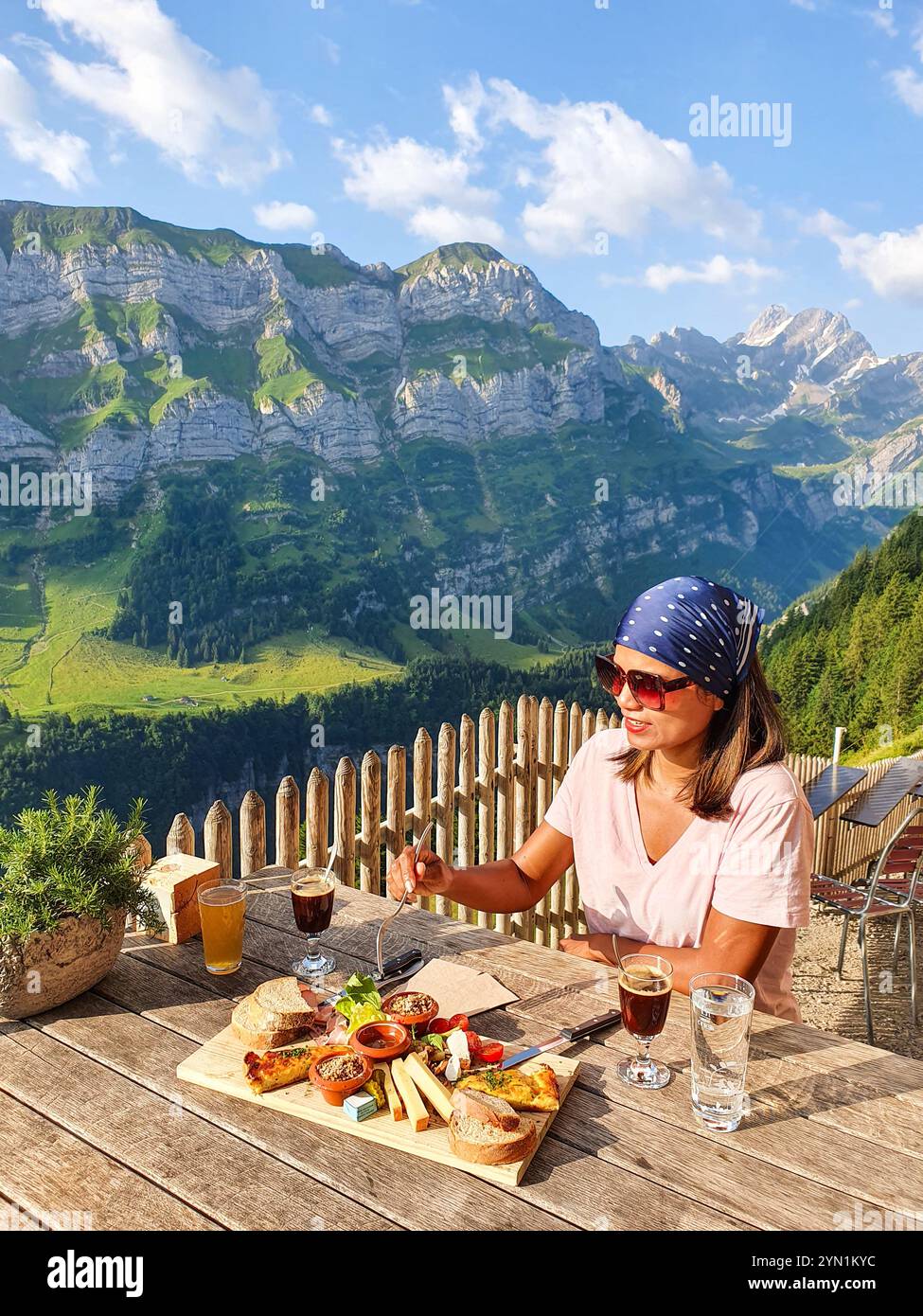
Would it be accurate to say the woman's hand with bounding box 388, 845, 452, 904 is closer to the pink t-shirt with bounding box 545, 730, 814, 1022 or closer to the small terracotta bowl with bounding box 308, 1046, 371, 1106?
the pink t-shirt with bounding box 545, 730, 814, 1022

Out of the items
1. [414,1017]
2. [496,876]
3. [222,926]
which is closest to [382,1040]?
[414,1017]

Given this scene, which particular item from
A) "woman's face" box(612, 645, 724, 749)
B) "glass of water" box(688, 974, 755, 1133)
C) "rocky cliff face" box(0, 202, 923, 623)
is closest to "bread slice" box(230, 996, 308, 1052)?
"glass of water" box(688, 974, 755, 1133)

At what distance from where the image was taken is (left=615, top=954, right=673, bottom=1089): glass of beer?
70.9 inches

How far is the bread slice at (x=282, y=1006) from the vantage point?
1900 millimetres

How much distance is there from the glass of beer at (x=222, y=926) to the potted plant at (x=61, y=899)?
18 centimetres

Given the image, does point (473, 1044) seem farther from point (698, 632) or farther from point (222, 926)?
point (698, 632)

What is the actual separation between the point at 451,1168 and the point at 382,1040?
34cm

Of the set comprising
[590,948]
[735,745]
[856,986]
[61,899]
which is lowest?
[856,986]

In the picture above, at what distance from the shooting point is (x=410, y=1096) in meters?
1.65

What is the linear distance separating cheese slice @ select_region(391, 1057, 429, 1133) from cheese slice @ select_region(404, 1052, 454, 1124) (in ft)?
0.04

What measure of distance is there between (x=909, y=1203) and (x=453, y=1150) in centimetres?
79

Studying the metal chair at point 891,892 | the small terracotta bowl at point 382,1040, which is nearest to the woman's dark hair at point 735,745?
the small terracotta bowl at point 382,1040
